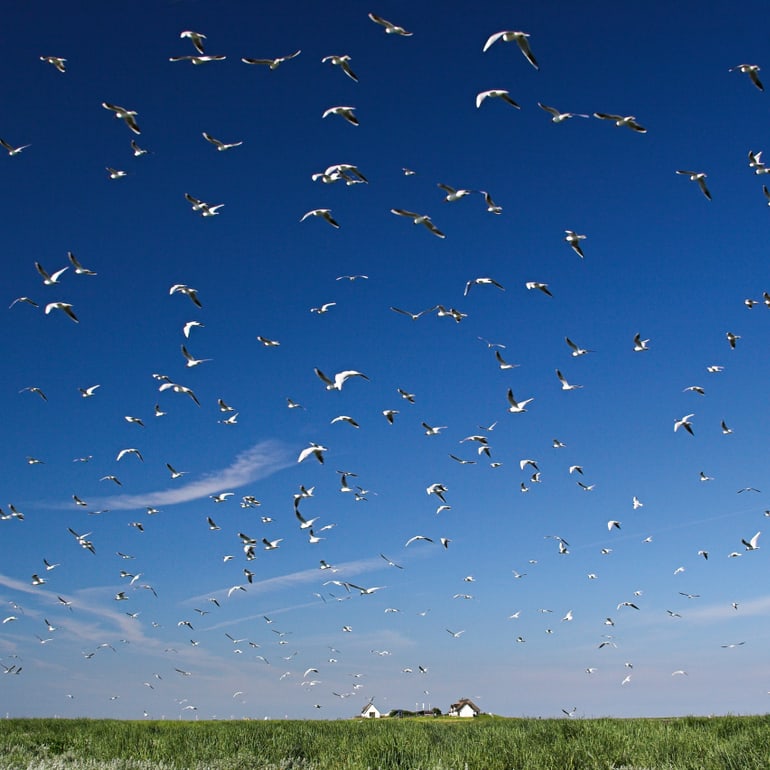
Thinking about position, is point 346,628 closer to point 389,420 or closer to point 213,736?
point 213,736

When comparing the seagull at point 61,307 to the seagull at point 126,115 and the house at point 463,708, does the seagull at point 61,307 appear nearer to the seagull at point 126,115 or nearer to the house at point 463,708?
the seagull at point 126,115

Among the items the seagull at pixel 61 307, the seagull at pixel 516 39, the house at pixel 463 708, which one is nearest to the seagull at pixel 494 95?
the seagull at pixel 516 39

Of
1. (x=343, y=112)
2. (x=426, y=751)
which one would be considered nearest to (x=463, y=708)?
(x=426, y=751)

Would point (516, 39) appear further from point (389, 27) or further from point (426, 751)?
point (426, 751)

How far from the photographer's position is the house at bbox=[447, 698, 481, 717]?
6891 centimetres

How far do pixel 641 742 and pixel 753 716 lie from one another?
531 inches

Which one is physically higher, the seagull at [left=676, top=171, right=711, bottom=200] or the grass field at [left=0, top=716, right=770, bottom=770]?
the seagull at [left=676, top=171, right=711, bottom=200]

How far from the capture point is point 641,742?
56.0 ft

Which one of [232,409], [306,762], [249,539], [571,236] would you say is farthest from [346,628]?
[571,236]

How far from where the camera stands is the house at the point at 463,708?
226 ft

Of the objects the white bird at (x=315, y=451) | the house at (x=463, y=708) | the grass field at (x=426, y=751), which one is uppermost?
the white bird at (x=315, y=451)

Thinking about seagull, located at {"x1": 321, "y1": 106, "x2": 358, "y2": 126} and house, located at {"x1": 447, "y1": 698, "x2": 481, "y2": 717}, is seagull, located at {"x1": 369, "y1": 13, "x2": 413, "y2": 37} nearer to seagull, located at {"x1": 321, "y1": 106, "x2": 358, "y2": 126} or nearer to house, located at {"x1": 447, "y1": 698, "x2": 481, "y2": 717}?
seagull, located at {"x1": 321, "y1": 106, "x2": 358, "y2": 126}

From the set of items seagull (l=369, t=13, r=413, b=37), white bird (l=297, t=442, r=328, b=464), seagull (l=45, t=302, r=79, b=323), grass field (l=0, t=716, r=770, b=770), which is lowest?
grass field (l=0, t=716, r=770, b=770)

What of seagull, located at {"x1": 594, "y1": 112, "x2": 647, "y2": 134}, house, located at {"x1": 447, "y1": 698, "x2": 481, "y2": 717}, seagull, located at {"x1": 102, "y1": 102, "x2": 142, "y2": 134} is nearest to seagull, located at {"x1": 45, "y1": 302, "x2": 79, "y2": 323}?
seagull, located at {"x1": 102, "y1": 102, "x2": 142, "y2": 134}
